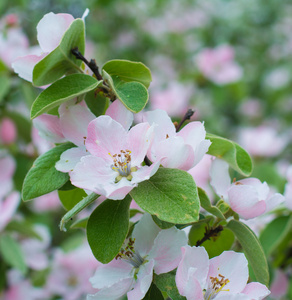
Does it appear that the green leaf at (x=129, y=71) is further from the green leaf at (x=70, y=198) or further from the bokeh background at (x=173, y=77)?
the bokeh background at (x=173, y=77)

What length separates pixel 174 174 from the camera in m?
0.54

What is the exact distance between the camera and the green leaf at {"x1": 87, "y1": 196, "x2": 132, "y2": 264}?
1.80 feet

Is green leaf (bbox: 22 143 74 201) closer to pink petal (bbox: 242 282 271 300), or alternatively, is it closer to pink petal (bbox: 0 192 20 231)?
pink petal (bbox: 242 282 271 300)

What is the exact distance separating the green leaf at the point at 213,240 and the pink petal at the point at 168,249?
10cm

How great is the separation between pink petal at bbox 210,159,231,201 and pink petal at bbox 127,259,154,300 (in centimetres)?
17

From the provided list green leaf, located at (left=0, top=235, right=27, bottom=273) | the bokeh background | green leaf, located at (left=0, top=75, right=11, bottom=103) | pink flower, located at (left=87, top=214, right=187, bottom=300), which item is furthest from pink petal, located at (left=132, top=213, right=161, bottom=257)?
green leaf, located at (left=0, top=75, right=11, bottom=103)

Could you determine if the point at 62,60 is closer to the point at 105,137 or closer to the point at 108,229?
the point at 105,137

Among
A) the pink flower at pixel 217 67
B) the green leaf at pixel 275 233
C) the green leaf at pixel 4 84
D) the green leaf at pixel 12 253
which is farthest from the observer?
the pink flower at pixel 217 67

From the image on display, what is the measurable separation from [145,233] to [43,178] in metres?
0.16

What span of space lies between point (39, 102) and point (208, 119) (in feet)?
6.17

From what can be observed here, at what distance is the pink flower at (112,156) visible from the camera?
54 cm

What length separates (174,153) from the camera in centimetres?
55

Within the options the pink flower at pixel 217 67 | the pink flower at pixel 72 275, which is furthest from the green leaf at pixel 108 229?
the pink flower at pixel 217 67

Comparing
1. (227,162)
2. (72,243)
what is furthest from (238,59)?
(227,162)
